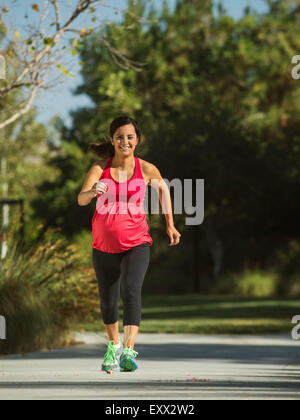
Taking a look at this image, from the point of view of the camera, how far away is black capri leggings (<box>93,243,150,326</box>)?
7.04 m

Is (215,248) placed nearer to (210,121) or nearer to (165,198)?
(210,121)

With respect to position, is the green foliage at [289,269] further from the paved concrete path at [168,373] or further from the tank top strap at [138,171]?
the tank top strap at [138,171]

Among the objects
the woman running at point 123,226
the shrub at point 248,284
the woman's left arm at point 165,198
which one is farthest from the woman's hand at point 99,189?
the shrub at point 248,284

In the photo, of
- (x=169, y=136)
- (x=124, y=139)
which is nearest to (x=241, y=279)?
(x=169, y=136)

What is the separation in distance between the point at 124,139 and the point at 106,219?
68cm

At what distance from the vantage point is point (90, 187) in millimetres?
6859

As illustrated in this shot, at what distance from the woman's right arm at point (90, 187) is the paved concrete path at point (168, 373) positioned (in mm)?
1464

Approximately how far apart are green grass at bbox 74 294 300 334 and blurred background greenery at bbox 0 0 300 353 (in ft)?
0.16

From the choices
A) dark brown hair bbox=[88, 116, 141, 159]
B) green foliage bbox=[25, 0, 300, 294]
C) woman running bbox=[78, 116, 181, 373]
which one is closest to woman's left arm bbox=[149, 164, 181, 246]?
woman running bbox=[78, 116, 181, 373]

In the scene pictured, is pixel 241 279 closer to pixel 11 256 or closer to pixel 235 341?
pixel 235 341

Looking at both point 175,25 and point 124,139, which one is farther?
point 175,25

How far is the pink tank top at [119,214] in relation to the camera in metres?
6.87

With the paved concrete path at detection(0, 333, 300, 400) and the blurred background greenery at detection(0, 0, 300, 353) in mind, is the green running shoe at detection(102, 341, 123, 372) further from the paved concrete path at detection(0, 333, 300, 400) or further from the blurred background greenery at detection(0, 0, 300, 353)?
the blurred background greenery at detection(0, 0, 300, 353)

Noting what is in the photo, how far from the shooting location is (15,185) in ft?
170
